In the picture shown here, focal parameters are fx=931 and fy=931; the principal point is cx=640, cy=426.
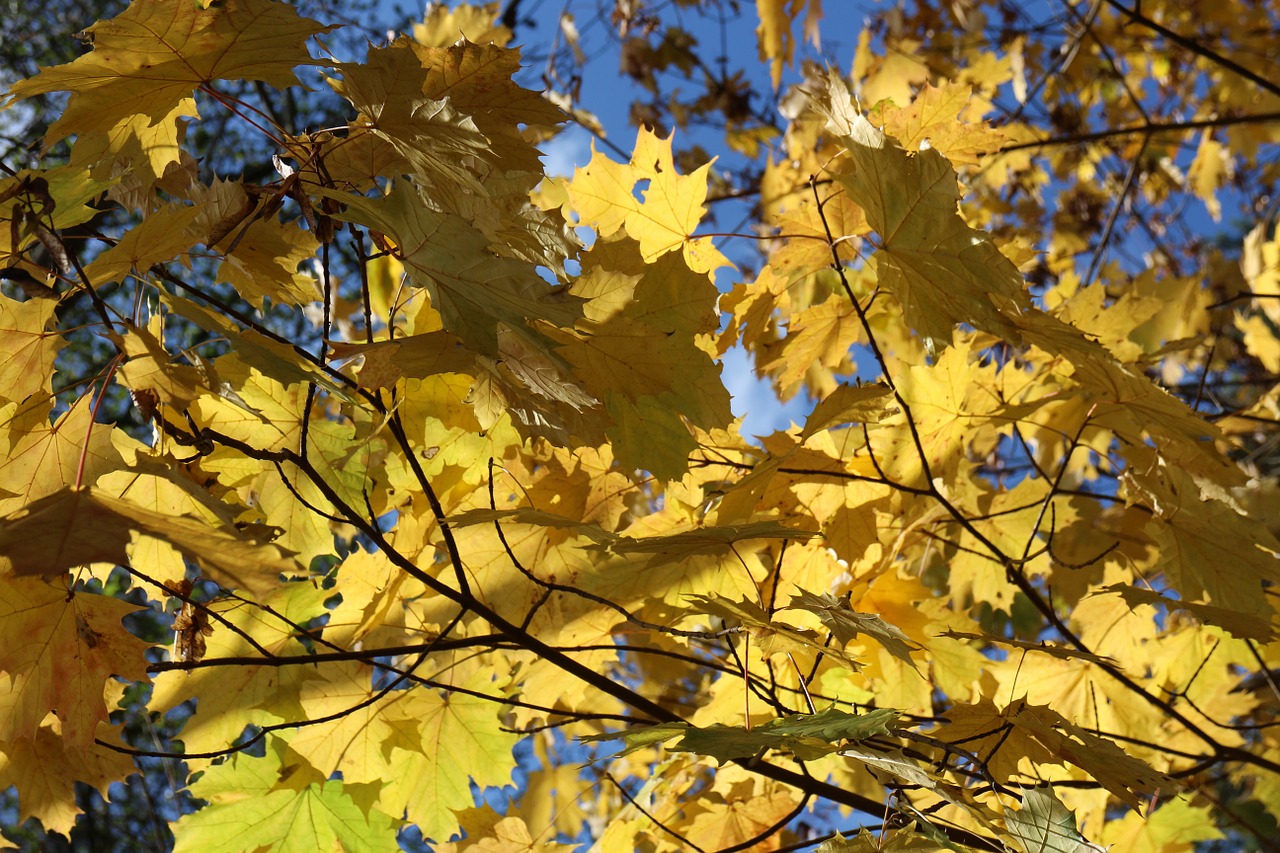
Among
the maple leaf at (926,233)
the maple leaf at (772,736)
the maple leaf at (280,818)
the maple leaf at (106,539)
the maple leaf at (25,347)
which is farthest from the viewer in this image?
the maple leaf at (280,818)

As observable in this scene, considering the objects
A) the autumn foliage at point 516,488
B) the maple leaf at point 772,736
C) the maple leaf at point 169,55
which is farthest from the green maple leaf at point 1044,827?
the maple leaf at point 169,55

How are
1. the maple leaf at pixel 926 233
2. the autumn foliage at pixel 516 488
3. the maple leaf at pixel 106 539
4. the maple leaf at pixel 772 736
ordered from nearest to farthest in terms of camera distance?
the maple leaf at pixel 106 539
the maple leaf at pixel 772 736
the autumn foliage at pixel 516 488
the maple leaf at pixel 926 233

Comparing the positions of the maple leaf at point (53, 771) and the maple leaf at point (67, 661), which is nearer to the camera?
the maple leaf at point (67, 661)

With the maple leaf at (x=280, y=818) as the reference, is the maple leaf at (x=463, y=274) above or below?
above

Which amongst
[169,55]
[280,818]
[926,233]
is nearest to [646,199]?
[926,233]

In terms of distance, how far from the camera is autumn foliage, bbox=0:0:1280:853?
0.95 meters

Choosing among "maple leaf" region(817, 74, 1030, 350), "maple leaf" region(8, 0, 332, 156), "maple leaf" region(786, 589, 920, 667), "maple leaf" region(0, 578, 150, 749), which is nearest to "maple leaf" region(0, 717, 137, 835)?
"maple leaf" region(0, 578, 150, 749)

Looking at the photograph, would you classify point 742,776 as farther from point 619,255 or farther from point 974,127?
point 974,127

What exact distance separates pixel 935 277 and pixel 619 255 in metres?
0.42

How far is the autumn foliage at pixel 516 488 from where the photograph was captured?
95 cm

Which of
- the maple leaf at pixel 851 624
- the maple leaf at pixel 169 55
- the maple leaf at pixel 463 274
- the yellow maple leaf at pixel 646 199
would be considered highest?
the yellow maple leaf at pixel 646 199

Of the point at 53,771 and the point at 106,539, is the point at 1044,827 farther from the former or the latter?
the point at 53,771

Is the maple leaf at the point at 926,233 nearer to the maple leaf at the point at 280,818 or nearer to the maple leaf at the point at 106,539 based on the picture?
the maple leaf at the point at 106,539

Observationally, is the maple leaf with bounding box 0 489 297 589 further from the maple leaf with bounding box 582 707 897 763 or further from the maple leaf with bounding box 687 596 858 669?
the maple leaf with bounding box 687 596 858 669
